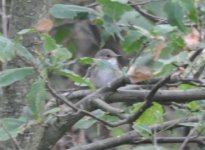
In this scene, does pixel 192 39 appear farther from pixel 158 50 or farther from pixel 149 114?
pixel 149 114

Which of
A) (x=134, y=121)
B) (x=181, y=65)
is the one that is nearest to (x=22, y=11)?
(x=134, y=121)

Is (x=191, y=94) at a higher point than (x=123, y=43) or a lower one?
lower

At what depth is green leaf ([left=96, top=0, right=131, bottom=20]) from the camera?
206 centimetres

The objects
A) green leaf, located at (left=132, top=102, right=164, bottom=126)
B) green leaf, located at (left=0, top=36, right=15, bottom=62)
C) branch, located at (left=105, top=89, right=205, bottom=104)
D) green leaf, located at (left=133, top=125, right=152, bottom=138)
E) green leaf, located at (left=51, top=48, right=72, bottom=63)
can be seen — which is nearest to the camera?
green leaf, located at (left=0, top=36, right=15, bottom=62)

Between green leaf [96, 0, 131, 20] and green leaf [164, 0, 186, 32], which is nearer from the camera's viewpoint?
green leaf [164, 0, 186, 32]

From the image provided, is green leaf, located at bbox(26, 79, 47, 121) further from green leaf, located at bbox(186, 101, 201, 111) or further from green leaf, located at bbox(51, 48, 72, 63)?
green leaf, located at bbox(186, 101, 201, 111)

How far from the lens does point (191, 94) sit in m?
2.16

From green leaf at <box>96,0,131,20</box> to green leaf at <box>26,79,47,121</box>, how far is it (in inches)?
12.2

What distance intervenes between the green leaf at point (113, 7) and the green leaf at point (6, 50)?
1.11 feet

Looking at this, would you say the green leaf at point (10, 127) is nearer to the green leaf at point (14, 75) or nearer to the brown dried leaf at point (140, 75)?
the green leaf at point (14, 75)

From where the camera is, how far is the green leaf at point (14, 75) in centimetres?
192

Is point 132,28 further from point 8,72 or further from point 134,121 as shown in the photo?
point 8,72

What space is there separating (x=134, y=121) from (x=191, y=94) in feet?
0.70

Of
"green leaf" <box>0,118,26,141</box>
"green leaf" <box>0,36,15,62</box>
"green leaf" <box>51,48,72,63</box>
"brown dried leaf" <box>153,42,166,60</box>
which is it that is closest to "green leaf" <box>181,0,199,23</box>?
"brown dried leaf" <box>153,42,166,60</box>
